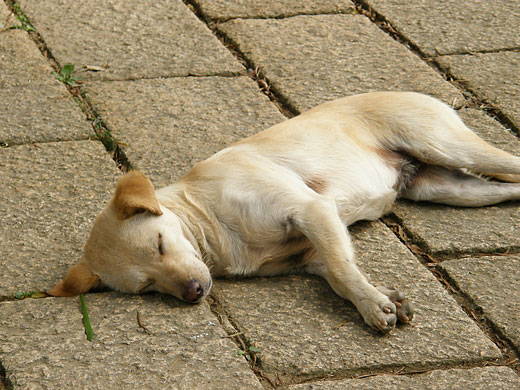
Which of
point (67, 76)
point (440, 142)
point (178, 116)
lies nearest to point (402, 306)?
point (440, 142)

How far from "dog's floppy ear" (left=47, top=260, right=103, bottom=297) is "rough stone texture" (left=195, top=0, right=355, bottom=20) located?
3.41 meters

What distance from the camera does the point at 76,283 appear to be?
3.67 m

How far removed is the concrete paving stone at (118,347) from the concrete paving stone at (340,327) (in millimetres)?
164

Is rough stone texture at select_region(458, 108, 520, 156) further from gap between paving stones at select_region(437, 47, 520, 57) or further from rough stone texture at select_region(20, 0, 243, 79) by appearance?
rough stone texture at select_region(20, 0, 243, 79)

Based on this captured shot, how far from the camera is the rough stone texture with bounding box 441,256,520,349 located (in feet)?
11.8

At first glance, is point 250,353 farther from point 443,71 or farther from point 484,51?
point 484,51

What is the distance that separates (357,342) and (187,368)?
0.72m

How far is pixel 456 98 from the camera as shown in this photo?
553cm

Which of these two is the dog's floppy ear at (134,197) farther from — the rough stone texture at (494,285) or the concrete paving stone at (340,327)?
the rough stone texture at (494,285)

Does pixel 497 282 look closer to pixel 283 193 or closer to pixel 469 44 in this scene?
pixel 283 193

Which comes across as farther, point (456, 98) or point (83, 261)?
point (456, 98)

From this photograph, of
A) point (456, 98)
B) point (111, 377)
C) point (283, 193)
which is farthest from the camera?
point (456, 98)

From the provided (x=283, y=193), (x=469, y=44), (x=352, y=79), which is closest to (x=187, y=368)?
(x=283, y=193)

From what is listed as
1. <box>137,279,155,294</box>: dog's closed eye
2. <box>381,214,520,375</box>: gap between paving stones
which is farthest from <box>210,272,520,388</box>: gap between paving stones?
<box>137,279,155,294</box>: dog's closed eye
